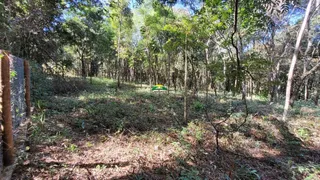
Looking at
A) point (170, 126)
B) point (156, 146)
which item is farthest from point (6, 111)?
point (170, 126)

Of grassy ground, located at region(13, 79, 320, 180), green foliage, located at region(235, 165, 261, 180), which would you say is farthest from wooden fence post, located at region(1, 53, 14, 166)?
green foliage, located at region(235, 165, 261, 180)

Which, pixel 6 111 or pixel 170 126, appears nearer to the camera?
pixel 6 111

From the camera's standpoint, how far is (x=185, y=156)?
9.78ft

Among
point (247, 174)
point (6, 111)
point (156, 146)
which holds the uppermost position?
point (6, 111)

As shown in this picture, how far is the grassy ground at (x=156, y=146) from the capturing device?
2416 mm

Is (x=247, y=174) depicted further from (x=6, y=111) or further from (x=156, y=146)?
(x=6, y=111)

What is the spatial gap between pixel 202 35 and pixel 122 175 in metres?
3.33

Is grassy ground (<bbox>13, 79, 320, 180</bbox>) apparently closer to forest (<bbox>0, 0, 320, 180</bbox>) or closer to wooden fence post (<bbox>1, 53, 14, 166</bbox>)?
forest (<bbox>0, 0, 320, 180</bbox>)

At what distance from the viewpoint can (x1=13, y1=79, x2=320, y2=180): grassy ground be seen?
2416mm

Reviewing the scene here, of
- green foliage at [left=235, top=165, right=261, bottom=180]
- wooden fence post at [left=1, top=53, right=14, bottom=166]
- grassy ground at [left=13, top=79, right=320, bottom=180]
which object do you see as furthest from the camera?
green foliage at [left=235, top=165, right=261, bottom=180]

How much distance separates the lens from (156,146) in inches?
127

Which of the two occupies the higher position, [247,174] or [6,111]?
[6,111]

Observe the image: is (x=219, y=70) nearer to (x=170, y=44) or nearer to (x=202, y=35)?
(x=202, y=35)

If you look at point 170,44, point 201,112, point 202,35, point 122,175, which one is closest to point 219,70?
point 202,35
